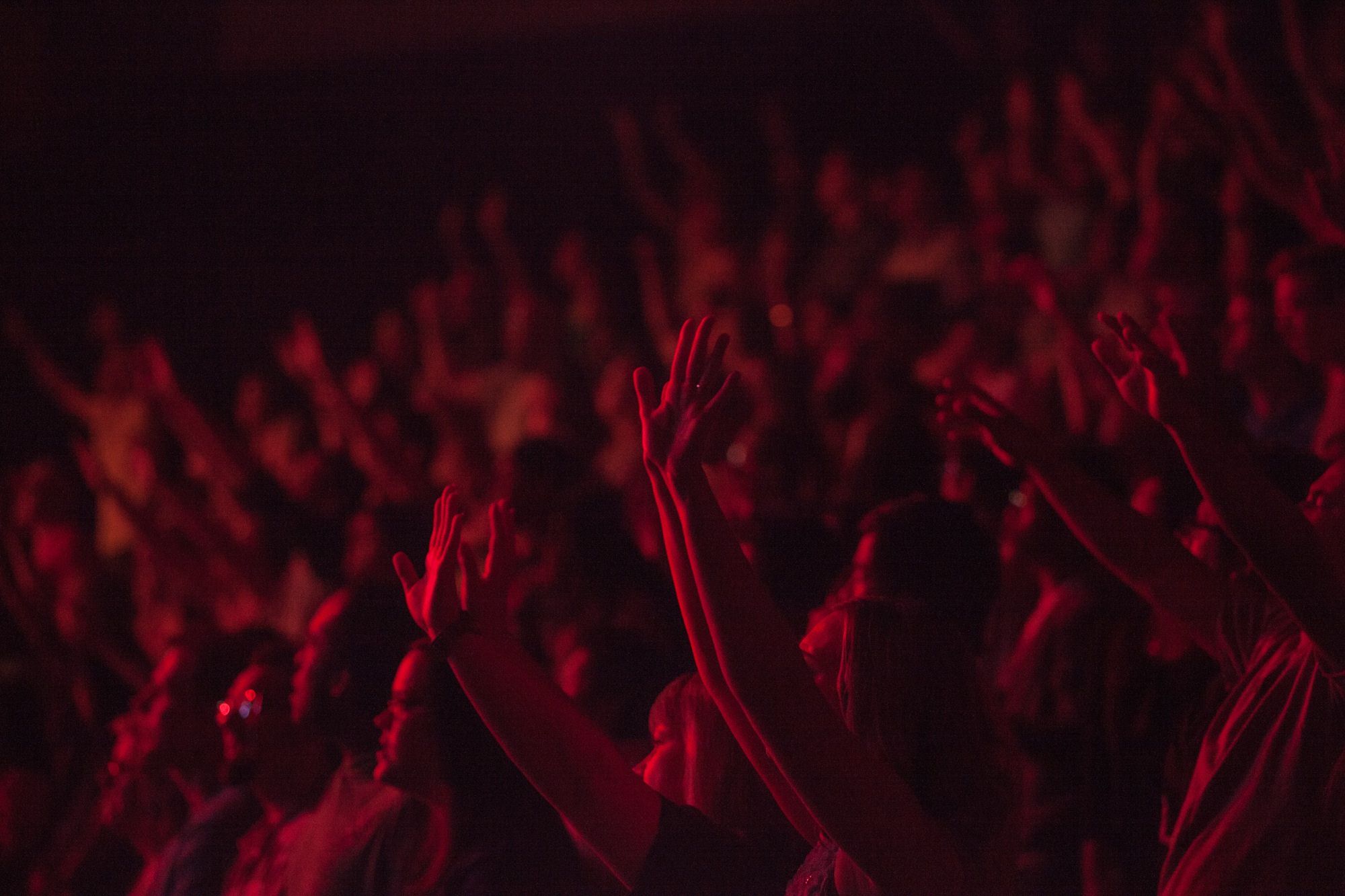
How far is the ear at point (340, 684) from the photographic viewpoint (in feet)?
7.42

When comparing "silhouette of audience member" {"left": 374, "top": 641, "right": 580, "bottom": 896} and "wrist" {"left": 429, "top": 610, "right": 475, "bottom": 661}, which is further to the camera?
"silhouette of audience member" {"left": 374, "top": 641, "right": 580, "bottom": 896}

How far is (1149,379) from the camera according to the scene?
66.6 inches

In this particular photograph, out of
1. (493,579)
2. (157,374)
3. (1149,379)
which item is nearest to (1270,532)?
(1149,379)

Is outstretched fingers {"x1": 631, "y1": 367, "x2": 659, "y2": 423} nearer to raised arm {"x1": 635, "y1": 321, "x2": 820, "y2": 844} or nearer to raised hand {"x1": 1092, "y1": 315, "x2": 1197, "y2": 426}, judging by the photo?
raised arm {"x1": 635, "y1": 321, "x2": 820, "y2": 844}

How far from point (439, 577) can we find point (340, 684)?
531mm

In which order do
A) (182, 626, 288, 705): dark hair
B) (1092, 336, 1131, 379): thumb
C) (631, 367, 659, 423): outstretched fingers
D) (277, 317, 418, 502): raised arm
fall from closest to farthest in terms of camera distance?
(631, 367, 659, 423): outstretched fingers < (1092, 336, 1131, 379): thumb < (182, 626, 288, 705): dark hair < (277, 317, 418, 502): raised arm

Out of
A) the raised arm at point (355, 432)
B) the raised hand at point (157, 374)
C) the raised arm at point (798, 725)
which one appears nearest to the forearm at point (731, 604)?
the raised arm at point (798, 725)

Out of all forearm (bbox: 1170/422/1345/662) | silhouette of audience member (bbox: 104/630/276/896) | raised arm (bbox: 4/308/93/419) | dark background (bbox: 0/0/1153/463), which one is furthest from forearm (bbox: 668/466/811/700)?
dark background (bbox: 0/0/1153/463)

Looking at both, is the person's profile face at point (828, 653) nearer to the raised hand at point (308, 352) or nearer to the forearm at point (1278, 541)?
the forearm at point (1278, 541)

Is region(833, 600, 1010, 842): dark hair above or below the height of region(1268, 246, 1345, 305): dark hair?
below

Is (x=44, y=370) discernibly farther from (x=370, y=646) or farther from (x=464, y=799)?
(x=464, y=799)

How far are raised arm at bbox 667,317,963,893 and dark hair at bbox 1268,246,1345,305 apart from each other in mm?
1433

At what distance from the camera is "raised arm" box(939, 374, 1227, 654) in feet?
6.52

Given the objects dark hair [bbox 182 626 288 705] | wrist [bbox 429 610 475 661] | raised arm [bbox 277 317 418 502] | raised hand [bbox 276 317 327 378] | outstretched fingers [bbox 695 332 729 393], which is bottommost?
wrist [bbox 429 610 475 661]
